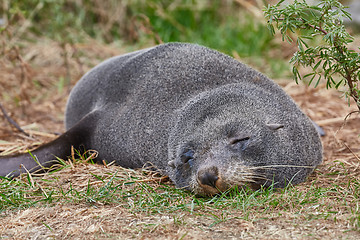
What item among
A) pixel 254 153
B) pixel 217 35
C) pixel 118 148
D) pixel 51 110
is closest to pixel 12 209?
pixel 118 148

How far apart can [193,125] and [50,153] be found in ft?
5.05

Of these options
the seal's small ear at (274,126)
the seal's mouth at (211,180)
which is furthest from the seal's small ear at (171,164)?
the seal's small ear at (274,126)

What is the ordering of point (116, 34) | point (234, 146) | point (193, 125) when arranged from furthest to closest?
1. point (116, 34)
2. point (193, 125)
3. point (234, 146)

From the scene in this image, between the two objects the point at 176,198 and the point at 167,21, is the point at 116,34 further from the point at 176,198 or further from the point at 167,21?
the point at 176,198

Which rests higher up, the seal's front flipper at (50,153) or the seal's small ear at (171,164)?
the seal's small ear at (171,164)

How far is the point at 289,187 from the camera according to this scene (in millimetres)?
3496

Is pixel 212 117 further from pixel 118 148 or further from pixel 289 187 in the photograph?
pixel 118 148

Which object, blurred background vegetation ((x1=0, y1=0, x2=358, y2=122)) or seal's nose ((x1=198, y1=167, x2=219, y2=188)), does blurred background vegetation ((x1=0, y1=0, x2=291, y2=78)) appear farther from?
seal's nose ((x1=198, y1=167, x2=219, y2=188))

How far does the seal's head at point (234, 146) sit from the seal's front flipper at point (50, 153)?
1.17m

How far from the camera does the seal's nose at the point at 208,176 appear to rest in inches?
123

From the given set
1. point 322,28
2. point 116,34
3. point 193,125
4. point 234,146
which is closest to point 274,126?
point 234,146

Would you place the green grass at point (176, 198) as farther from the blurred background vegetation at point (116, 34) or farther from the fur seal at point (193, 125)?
the blurred background vegetation at point (116, 34)

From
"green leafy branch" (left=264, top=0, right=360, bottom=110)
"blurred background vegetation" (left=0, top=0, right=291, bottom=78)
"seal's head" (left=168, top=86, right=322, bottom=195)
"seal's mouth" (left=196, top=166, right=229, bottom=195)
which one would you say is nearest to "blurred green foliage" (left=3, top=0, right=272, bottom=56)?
"blurred background vegetation" (left=0, top=0, right=291, bottom=78)

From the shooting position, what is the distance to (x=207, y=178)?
10.3 feet
